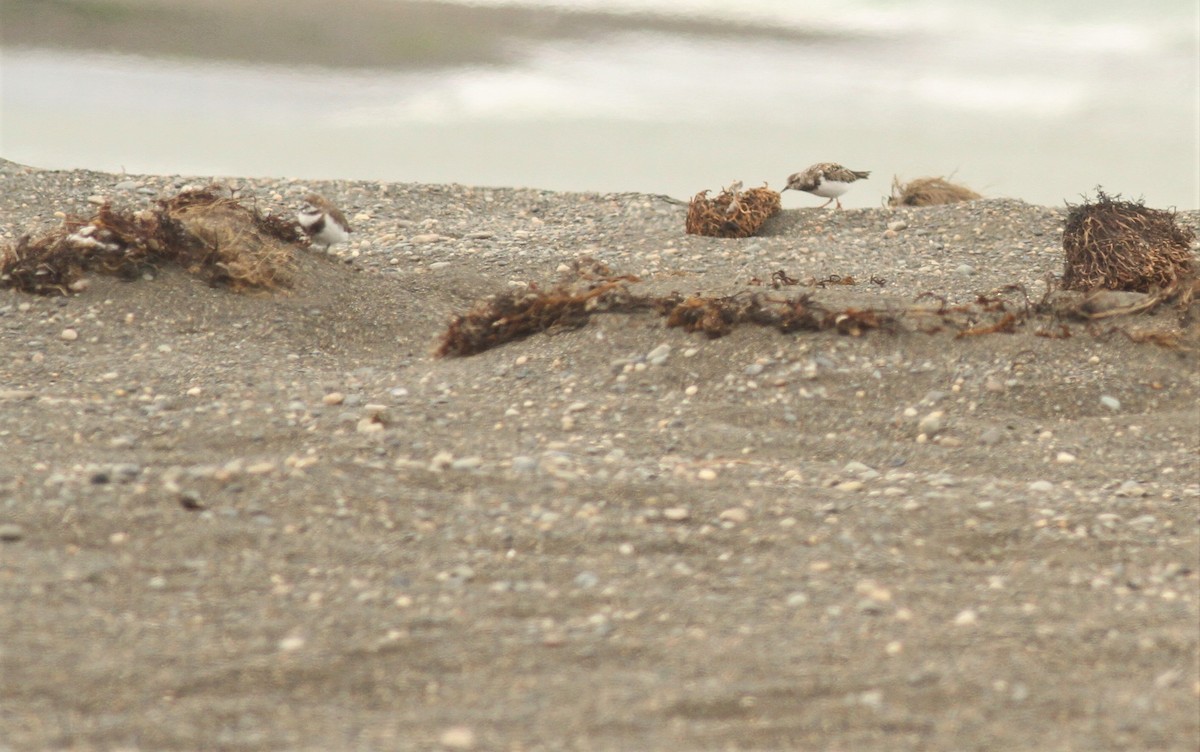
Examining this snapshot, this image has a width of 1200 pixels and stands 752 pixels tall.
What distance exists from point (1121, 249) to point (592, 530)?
462 centimetres

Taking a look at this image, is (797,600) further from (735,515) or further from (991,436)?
(991,436)

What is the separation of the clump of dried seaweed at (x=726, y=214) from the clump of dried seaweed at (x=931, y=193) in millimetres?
2039

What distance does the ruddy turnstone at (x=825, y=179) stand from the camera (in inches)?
401

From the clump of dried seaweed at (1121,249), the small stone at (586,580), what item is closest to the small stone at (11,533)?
the small stone at (586,580)

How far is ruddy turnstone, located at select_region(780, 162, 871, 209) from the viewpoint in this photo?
10195 millimetres

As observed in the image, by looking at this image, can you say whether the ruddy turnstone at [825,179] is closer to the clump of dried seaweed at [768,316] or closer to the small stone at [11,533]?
the clump of dried seaweed at [768,316]

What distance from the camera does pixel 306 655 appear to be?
129 inches

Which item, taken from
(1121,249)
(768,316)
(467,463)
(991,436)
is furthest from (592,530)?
(1121,249)

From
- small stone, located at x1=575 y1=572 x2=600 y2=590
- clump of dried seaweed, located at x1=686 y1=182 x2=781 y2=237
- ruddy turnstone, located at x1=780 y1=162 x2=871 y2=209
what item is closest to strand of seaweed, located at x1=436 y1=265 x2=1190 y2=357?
small stone, located at x1=575 y1=572 x2=600 y2=590

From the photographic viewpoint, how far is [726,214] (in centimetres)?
941

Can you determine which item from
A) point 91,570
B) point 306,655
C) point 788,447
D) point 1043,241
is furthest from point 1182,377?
point 91,570

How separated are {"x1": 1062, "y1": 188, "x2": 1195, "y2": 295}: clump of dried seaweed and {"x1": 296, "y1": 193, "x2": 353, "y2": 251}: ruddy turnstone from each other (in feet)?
14.5

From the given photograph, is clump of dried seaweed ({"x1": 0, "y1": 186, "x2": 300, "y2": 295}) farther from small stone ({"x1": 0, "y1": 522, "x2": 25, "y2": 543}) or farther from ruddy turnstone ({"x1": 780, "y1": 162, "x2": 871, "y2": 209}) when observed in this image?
ruddy turnstone ({"x1": 780, "y1": 162, "x2": 871, "y2": 209})

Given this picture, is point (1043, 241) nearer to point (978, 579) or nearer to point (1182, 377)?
point (1182, 377)
